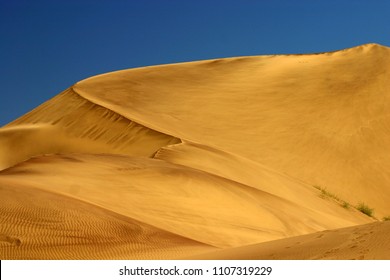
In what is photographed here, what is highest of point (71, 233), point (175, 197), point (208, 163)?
point (208, 163)

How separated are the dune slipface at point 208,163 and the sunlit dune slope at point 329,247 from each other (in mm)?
36

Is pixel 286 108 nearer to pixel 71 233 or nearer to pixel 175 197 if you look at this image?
pixel 175 197

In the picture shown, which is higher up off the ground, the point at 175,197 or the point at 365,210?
the point at 365,210

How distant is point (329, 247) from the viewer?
31.5 feet

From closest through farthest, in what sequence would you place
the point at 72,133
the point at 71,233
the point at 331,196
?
1. the point at 71,233
2. the point at 331,196
3. the point at 72,133

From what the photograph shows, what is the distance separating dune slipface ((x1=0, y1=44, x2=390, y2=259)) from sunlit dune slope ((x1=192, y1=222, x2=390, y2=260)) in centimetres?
4

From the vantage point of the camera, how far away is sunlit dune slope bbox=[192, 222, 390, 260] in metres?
8.90

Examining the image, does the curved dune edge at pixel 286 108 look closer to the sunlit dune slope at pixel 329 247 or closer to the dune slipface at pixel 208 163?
the dune slipface at pixel 208 163

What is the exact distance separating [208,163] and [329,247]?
495 inches

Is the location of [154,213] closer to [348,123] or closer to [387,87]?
[348,123]

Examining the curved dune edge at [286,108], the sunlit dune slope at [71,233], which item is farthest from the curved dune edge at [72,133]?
the sunlit dune slope at [71,233]

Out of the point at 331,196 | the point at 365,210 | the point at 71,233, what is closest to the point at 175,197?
the point at 71,233

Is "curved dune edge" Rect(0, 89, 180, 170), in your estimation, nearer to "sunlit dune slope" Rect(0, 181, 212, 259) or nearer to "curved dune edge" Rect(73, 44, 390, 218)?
"curved dune edge" Rect(73, 44, 390, 218)
